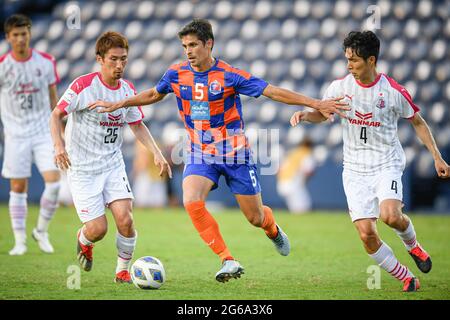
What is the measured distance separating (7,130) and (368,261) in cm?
467

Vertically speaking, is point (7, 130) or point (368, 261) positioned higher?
point (7, 130)

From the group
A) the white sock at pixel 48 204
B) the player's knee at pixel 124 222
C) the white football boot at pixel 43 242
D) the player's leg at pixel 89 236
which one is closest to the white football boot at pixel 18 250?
the white football boot at pixel 43 242

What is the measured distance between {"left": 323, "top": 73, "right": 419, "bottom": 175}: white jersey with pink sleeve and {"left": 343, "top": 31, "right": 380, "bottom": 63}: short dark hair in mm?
309

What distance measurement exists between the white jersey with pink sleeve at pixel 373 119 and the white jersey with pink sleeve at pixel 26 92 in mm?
4029

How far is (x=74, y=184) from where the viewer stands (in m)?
7.66

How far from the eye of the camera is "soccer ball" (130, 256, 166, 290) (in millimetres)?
7164

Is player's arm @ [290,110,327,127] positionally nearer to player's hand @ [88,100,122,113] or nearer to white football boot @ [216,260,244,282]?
white football boot @ [216,260,244,282]

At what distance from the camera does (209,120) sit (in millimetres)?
7426

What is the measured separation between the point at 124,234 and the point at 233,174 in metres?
1.15

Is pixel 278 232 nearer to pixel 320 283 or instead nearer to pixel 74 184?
pixel 320 283

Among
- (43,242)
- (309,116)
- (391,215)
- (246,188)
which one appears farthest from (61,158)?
(43,242)

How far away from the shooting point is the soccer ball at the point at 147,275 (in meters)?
7.16

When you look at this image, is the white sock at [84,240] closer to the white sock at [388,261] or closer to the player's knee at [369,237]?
the player's knee at [369,237]
